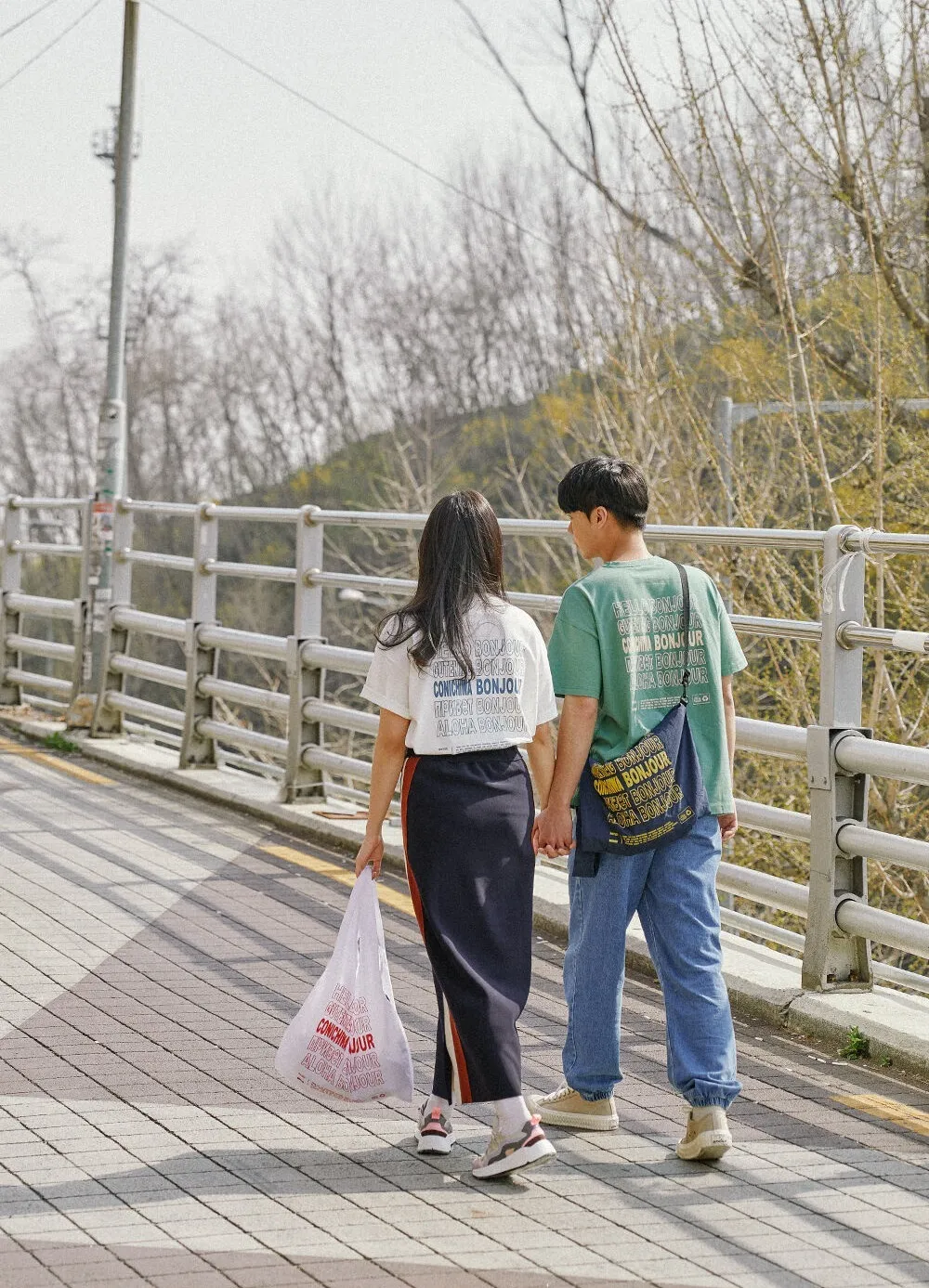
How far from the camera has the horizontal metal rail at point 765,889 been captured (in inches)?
243

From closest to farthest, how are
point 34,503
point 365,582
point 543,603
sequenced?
point 543,603 < point 365,582 < point 34,503

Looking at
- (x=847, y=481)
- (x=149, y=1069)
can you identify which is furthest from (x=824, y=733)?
(x=847, y=481)

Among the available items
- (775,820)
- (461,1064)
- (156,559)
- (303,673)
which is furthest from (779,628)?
(156,559)

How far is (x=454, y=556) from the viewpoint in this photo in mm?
4504

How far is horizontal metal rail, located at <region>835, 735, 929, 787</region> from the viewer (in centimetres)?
554

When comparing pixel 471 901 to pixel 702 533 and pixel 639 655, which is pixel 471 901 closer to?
pixel 639 655

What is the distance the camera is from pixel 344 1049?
15.0 ft

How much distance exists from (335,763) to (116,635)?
12.7ft

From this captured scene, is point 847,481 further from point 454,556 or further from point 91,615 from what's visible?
point 454,556

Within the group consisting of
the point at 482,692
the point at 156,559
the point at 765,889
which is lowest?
the point at 765,889

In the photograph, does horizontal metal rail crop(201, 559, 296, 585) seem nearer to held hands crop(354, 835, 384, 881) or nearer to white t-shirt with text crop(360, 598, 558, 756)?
held hands crop(354, 835, 384, 881)

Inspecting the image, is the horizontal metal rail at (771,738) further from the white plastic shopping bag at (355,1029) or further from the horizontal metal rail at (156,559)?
the horizontal metal rail at (156,559)

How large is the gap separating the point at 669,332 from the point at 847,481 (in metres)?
1.91

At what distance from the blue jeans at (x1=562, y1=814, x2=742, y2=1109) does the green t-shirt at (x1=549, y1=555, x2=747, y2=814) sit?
0.63 ft
